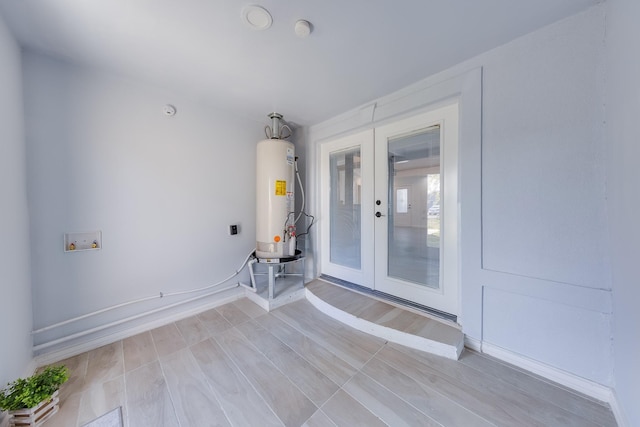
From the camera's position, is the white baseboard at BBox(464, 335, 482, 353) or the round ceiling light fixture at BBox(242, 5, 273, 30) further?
the white baseboard at BBox(464, 335, 482, 353)

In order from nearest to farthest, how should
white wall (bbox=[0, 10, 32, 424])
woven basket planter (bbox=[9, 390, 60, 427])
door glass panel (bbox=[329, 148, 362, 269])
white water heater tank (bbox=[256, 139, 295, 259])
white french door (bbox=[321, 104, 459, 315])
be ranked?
woven basket planter (bbox=[9, 390, 60, 427]) < white wall (bbox=[0, 10, 32, 424]) < white french door (bbox=[321, 104, 459, 315]) < white water heater tank (bbox=[256, 139, 295, 259]) < door glass panel (bbox=[329, 148, 362, 269])

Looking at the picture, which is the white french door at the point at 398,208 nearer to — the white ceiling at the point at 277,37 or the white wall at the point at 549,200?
the white wall at the point at 549,200

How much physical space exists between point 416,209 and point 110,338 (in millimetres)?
2912

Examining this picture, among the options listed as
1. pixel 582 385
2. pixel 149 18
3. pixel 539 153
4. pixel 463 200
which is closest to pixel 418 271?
pixel 463 200

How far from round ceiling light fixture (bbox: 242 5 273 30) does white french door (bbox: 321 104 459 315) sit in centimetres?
141

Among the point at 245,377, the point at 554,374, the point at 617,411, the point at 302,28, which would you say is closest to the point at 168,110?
the point at 302,28

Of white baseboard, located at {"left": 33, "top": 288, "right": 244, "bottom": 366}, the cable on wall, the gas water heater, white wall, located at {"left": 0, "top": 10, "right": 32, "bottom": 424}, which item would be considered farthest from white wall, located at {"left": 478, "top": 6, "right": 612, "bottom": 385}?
white wall, located at {"left": 0, "top": 10, "right": 32, "bottom": 424}

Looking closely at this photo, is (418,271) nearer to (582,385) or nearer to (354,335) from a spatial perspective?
(354,335)

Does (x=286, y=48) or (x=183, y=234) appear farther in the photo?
(x=183, y=234)

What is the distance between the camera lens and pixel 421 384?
4.37 feet

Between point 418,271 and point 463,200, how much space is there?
0.81m

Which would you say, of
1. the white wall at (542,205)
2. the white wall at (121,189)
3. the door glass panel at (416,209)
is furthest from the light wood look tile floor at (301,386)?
the door glass panel at (416,209)

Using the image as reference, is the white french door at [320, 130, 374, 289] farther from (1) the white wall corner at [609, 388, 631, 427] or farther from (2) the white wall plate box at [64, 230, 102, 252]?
(2) the white wall plate box at [64, 230, 102, 252]

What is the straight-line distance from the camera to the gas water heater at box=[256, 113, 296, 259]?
7.66 feet
